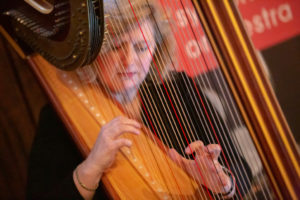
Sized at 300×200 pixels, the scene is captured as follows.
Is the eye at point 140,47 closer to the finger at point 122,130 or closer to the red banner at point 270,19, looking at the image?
the finger at point 122,130

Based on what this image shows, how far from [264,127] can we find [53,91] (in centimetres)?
91

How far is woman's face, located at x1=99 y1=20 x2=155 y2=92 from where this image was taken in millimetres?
1009

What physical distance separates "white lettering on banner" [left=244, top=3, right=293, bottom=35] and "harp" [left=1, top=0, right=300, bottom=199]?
1.57m

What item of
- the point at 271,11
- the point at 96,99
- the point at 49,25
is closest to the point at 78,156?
the point at 96,99

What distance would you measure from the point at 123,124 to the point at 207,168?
0.29 meters

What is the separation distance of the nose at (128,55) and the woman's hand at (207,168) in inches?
17.2

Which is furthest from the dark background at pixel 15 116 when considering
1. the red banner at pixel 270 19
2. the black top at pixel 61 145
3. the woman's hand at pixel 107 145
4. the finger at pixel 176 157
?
the red banner at pixel 270 19

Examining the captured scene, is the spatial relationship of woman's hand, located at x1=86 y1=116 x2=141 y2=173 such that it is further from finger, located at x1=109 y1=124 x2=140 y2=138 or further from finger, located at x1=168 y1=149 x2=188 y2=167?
finger, located at x1=168 y1=149 x2=188 y2=167

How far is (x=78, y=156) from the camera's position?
128 cm

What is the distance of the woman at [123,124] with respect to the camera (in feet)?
2.81

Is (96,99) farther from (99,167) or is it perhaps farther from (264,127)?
(264,127)

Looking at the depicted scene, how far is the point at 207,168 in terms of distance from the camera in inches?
33.1

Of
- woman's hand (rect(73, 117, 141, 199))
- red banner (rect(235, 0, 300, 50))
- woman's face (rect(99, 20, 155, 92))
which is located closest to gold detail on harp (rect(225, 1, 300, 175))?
woman's hand (rect(73, 117, 141, 199))

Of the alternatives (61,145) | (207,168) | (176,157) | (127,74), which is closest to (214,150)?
(207,168)
